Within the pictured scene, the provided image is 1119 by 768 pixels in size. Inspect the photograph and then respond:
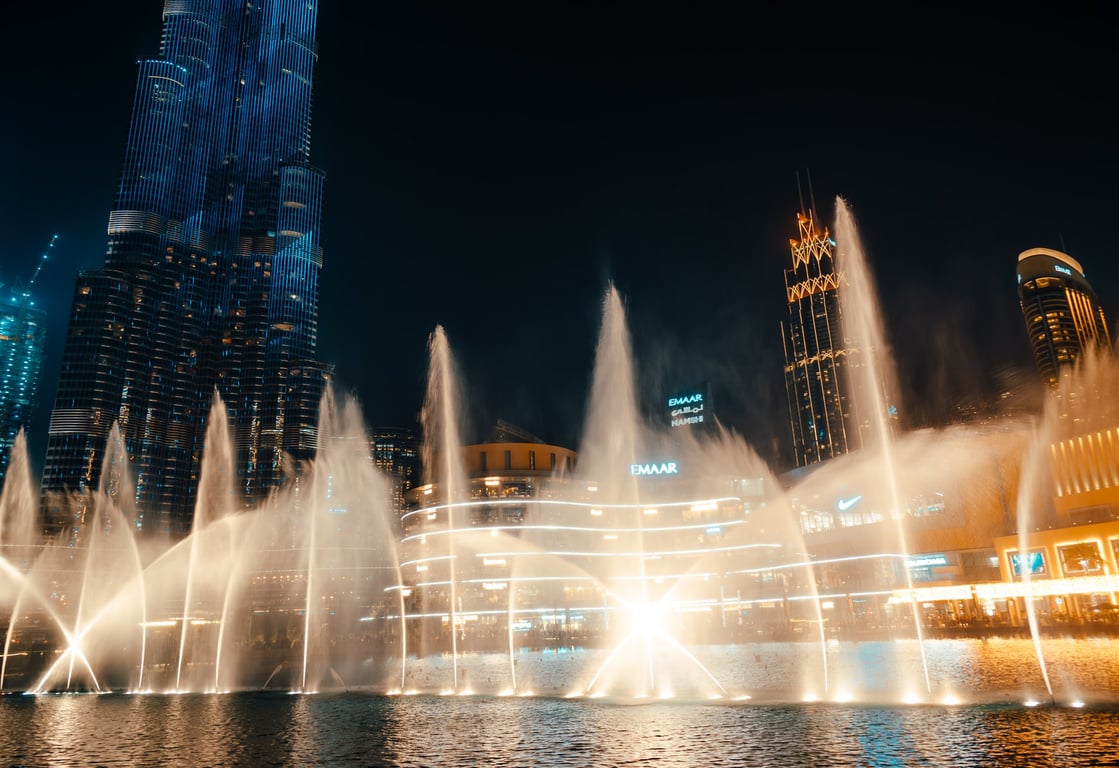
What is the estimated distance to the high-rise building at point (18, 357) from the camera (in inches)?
6845

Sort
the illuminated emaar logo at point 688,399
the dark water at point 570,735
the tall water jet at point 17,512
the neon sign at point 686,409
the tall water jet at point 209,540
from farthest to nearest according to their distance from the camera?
1. the illuminated emaar logo at point 688,399
2. the neon sign at point 686,409
3. the tall water jet at point 17,512
4. the tall water jet at point 209,540
5. the dark water at point 570,735

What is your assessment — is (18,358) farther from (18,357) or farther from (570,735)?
(570,735)

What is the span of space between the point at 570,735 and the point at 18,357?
723ft

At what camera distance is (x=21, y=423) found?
176 m

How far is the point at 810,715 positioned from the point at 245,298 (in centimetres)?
17822

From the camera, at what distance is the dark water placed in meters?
15.7

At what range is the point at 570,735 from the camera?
1917 cm

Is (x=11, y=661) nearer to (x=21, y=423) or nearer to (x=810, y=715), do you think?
(x=810, y=715)

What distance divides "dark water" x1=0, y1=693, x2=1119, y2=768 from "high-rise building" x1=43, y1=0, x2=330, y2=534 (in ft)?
454

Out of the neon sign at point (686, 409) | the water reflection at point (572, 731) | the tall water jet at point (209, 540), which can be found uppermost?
the neon sign at point (686, 409)

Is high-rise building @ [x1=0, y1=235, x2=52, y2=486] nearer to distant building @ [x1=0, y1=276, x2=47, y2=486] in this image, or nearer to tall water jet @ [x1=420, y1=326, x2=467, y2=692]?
distant building @ [x1=0, y1=276, x2=47, y2=486]

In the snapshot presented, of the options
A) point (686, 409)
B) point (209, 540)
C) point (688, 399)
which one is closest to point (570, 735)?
point (209, 540)

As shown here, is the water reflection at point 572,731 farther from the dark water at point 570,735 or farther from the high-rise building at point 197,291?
the high-rise building at point 197,291

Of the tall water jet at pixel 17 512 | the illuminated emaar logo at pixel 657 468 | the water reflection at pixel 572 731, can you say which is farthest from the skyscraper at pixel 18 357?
the water reflection at pixel 572 731
